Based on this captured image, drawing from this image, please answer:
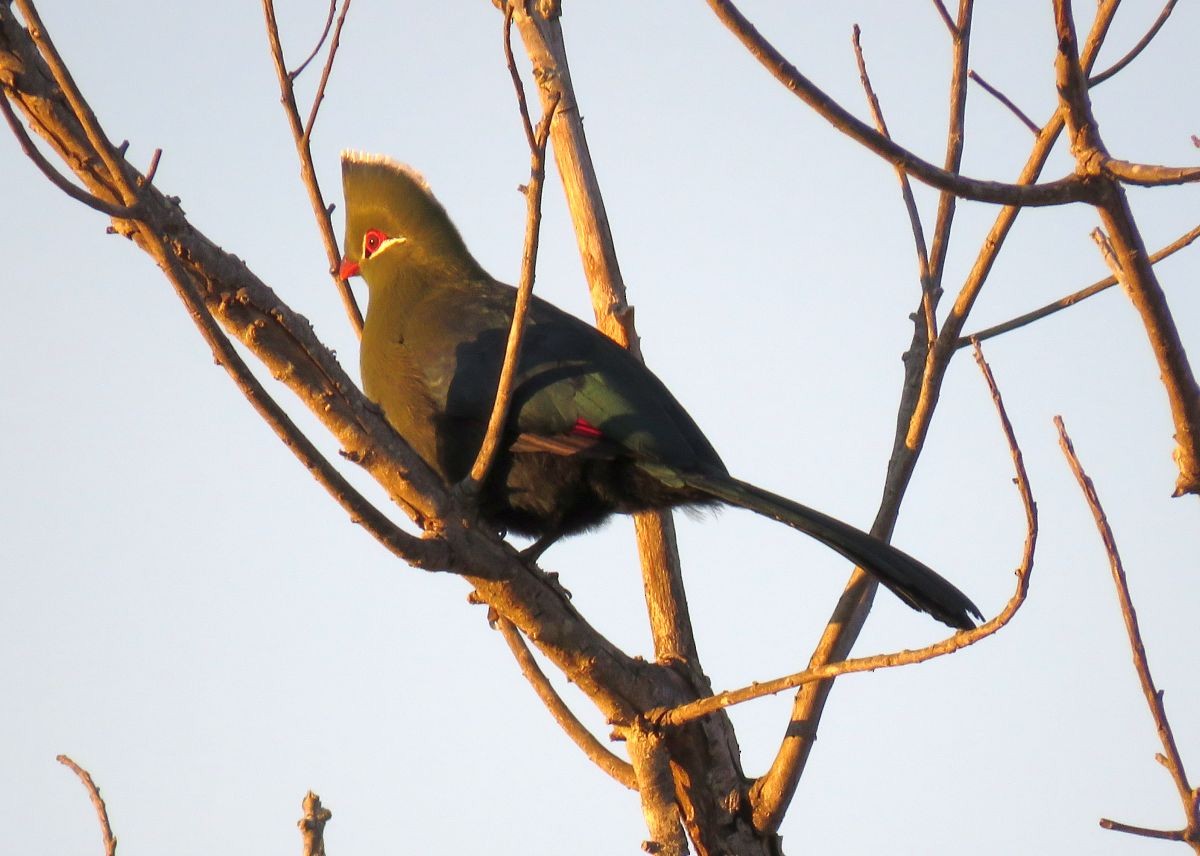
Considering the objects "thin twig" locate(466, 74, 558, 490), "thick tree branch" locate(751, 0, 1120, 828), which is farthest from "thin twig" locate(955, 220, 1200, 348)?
"thin twig" locate(466, 74, 558, 490)

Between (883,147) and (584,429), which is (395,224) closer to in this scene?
(584,429)

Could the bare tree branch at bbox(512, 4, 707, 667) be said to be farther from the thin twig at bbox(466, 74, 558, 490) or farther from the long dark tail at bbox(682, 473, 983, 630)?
the thin twig at bbox(466, 74, 558, 490)

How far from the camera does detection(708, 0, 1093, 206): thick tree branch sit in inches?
89.2

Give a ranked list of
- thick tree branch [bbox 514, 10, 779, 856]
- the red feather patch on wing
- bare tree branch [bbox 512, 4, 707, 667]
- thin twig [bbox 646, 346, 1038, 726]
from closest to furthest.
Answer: thin twig [bbox 646, 346, 1038, 726] → thick tree branch [bbox 514, 10, 779, 856] → the red feather patch on wing → bare tree branch [bbox 512, 4, 707, 667]

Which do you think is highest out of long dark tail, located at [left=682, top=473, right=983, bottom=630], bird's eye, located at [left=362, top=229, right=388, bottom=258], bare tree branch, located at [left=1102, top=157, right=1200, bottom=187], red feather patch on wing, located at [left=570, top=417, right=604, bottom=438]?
bird's eye, located at [left=362, top=229, right=388, bottom=258]

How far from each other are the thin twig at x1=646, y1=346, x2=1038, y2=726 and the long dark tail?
Result: 56 centimetres

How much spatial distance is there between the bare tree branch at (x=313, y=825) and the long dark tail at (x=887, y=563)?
1.54m

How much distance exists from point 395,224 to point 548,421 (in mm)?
1342

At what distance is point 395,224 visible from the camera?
504 cm

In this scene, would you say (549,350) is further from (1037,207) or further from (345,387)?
(1037,207)

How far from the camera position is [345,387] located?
10.6 ft

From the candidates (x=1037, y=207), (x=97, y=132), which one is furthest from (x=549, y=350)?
(x=1037, y=207)

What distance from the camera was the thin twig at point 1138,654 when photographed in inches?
91.7

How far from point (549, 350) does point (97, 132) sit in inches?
70.3
